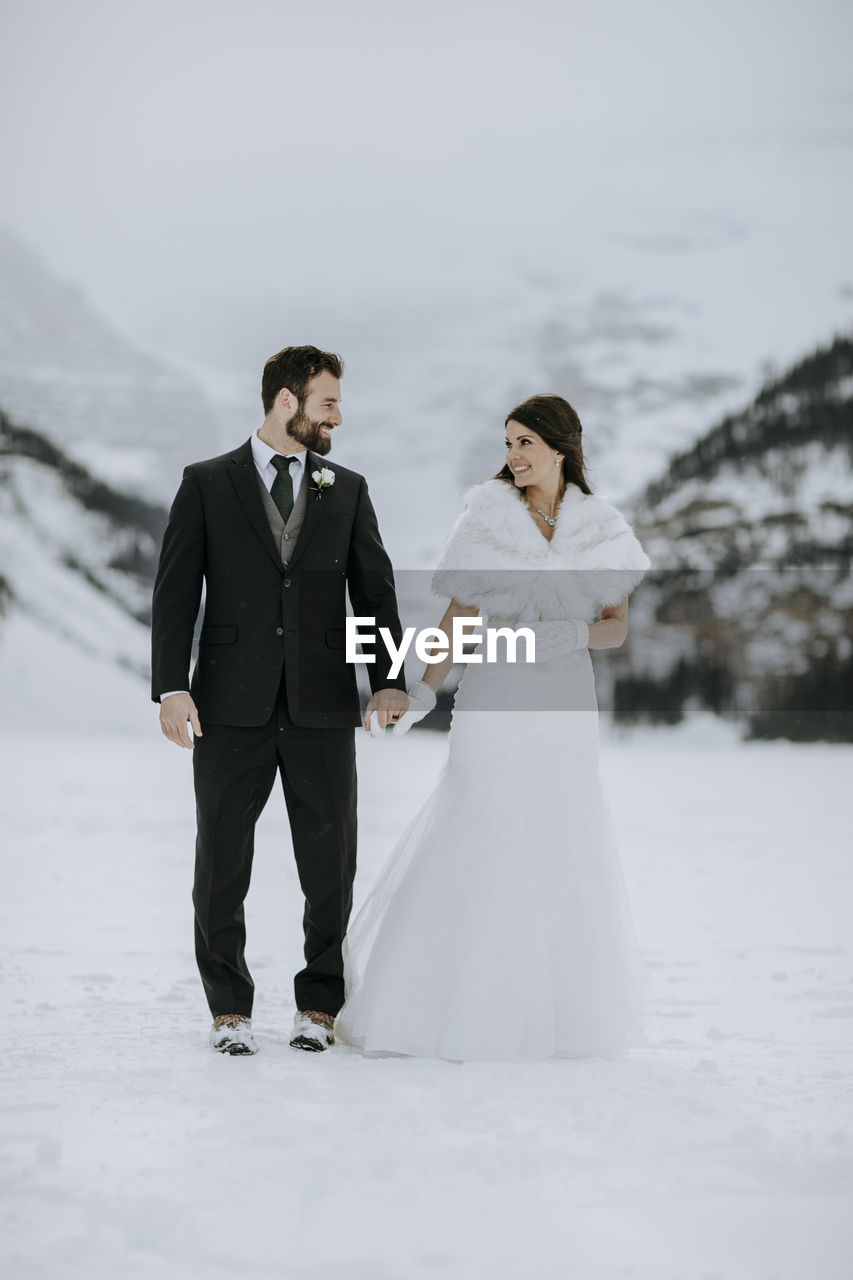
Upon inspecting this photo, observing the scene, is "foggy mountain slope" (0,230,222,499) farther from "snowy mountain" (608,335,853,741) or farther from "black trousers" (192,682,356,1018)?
"black trousers" (192,682,356,1018)

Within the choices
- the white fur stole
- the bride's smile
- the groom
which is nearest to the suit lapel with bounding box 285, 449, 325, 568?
the groom

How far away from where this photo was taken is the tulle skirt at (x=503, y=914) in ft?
8.09

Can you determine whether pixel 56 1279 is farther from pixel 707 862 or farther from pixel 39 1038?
pixel 707 862

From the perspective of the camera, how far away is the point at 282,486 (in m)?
2.71

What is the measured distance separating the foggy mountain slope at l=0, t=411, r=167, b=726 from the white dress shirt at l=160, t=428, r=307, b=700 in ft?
50.7

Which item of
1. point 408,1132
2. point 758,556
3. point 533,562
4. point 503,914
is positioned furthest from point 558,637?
point 758,556

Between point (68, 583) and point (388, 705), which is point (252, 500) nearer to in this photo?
point (388, 705)

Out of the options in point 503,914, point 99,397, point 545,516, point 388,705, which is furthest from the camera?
point 99,397

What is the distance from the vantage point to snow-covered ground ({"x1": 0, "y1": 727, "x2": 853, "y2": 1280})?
63.3 inches

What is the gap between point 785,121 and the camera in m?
18.6

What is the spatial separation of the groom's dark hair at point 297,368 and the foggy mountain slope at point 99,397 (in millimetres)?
17643

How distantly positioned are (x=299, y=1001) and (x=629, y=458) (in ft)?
60.6

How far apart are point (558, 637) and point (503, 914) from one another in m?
0.56

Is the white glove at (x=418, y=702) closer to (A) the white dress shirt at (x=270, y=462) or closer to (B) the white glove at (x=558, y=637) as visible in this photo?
(B) the white glove at (x=558, y=637)
